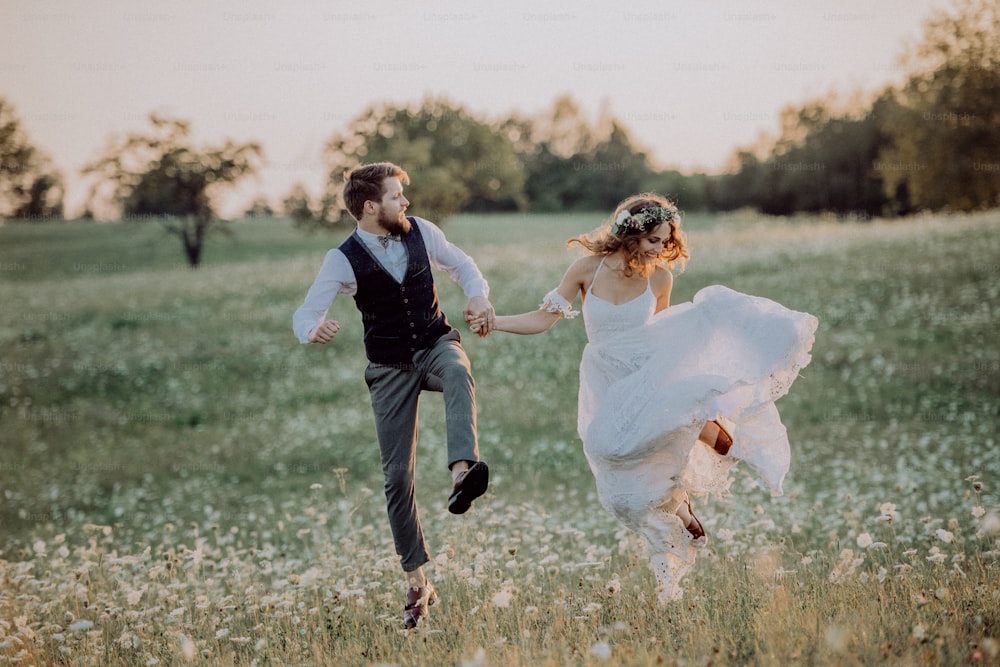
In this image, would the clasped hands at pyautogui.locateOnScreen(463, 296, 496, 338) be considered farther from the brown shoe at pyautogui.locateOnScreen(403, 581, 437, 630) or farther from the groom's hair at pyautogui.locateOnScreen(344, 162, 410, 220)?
the brown shoe at pyautogui.locateOnScreen(403, 581, 437, 630)

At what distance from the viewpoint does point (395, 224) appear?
5.88 meters

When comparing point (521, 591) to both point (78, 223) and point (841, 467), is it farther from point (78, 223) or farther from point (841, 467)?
point (78, 223)

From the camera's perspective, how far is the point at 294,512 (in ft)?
36.0

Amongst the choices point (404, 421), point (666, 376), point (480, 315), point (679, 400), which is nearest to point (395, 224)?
point (480, 315)

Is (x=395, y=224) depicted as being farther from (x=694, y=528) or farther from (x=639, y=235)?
(x=694, y=528)

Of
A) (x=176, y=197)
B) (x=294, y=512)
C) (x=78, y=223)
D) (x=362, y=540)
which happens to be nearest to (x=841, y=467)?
(x=362, y=540)

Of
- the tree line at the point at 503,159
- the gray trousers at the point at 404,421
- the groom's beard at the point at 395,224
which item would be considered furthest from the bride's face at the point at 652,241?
the tree line at the point at 503,159

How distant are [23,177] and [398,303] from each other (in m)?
50.0

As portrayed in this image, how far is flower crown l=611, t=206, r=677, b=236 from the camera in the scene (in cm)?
584

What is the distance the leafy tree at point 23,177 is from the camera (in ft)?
142

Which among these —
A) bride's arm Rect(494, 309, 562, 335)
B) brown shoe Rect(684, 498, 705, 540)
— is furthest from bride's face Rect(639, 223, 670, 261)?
brown shoe Rect(684, 498, 705, 540)

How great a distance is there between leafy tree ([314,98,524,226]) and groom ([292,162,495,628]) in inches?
1274

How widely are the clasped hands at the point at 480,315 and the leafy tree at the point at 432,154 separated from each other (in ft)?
107

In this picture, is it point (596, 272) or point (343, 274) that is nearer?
point (343, 274)
